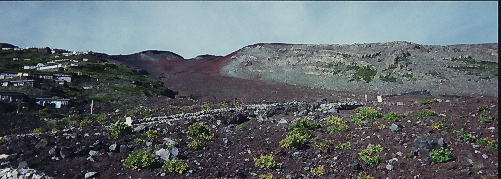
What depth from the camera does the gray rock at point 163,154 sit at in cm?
1839

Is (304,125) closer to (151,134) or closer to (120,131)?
(151,134)

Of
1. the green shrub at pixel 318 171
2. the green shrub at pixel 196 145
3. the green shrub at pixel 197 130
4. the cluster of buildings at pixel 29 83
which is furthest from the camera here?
the cluster of buildings at pixel 29 83

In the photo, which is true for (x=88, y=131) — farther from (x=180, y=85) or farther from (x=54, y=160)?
(x=180, y=85)

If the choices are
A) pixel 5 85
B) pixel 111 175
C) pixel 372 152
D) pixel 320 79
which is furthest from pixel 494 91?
pixel 5 85

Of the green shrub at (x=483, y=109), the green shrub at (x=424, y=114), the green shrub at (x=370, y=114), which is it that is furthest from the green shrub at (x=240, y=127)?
the green shrub at (x=483, y=109)

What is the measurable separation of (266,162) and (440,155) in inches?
256

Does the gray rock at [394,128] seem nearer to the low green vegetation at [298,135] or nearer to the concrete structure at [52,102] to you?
the low green vegetation at [298,135]

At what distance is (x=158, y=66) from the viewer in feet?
276

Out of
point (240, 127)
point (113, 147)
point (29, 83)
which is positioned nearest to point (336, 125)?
point (240, 127)

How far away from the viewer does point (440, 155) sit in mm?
16656

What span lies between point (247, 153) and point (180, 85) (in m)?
46.4

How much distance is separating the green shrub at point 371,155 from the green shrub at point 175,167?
6891mm

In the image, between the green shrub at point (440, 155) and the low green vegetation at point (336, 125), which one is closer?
the green shrub at point (440, 155)

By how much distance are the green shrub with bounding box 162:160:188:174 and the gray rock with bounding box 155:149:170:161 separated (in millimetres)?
796
